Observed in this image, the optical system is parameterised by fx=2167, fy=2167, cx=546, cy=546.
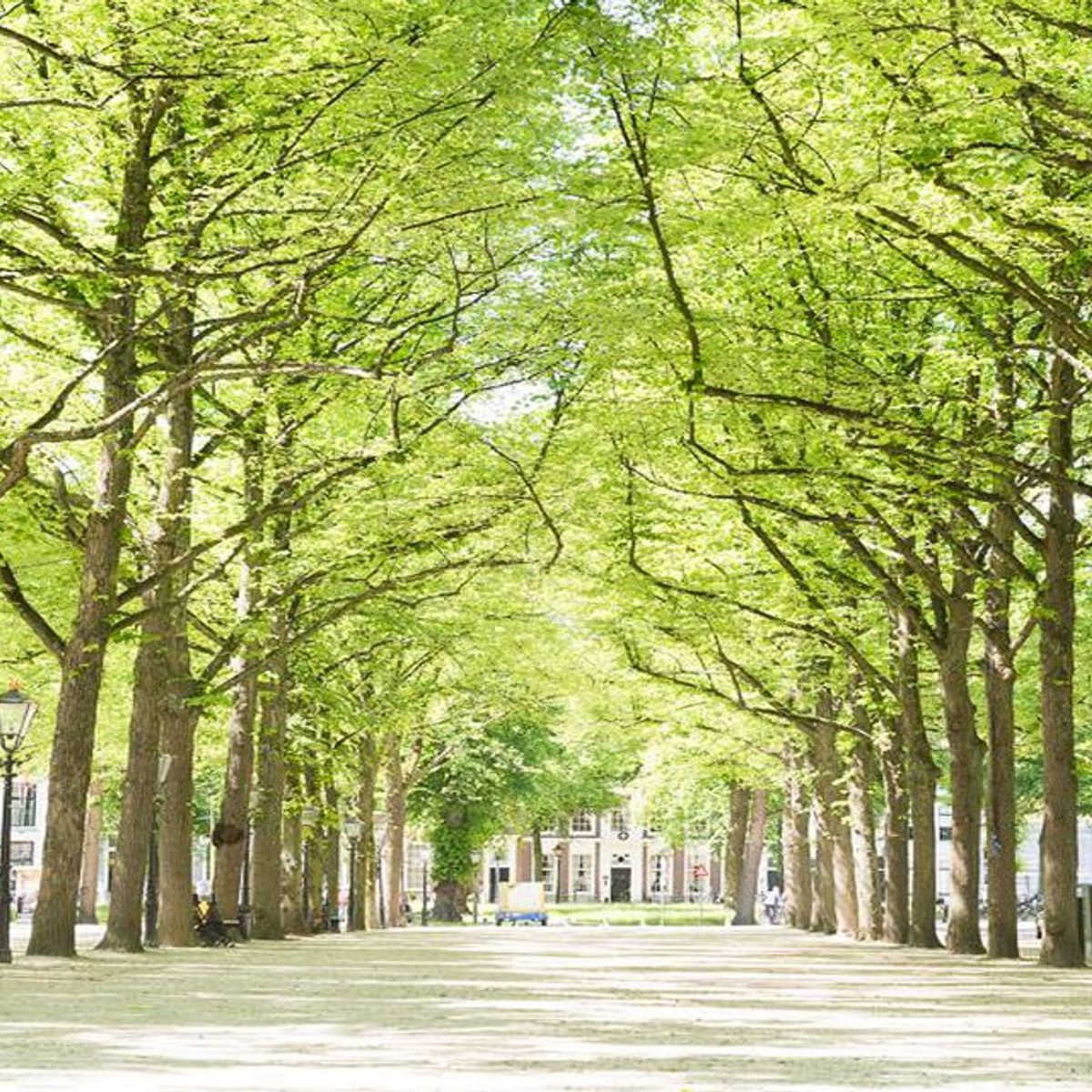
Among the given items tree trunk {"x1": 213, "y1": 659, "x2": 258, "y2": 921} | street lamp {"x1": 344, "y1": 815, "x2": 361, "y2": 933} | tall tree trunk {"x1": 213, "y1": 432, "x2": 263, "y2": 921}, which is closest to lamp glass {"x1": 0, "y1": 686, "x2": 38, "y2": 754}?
tall tree trunk {"x1": 213, "y1": 432, "x2": 263, "y2": 921}

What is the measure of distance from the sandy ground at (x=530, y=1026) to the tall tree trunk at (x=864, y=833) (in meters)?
12.8

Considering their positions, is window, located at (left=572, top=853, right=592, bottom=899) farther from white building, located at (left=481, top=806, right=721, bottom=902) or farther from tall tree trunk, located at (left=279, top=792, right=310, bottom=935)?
tall tree trunk, located at (left=279, top=792, right=310, bottom=935)

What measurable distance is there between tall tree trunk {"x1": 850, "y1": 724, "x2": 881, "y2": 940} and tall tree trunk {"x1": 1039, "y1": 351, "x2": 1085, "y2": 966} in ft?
44.6

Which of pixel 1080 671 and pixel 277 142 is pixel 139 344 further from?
pixel 1080 671

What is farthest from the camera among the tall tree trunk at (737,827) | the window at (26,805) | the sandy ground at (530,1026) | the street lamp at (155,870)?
the window at (26,805)

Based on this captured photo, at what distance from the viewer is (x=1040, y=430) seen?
1041 inches

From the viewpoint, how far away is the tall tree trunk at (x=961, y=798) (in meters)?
30.8

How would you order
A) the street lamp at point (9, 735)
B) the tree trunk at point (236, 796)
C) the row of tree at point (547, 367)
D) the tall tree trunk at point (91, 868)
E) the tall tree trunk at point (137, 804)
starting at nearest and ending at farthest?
1. the row of tree at point (547, 367)
2. the street lamp at point (9, 735)
3. the tall tree trunk at point (137, 804)
4. the tree trunk at point (236, 796)
5. the tall tree trunk at point (91, 868)

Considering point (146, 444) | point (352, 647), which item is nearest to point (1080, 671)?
point (352, 647)

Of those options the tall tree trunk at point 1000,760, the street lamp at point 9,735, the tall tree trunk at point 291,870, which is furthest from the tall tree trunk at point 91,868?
the tall tree trunk at point 1000,760

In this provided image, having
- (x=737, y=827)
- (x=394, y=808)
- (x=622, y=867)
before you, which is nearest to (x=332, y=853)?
(x=394, y=808)

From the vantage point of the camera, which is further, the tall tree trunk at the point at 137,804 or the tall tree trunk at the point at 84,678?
the tall tree trunk at the point at 137,804

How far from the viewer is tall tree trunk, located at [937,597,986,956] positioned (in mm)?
30812

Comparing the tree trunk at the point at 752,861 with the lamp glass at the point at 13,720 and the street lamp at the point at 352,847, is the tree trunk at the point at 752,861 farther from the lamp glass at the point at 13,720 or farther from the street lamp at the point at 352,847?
the lamp glass at the point at 13,720
